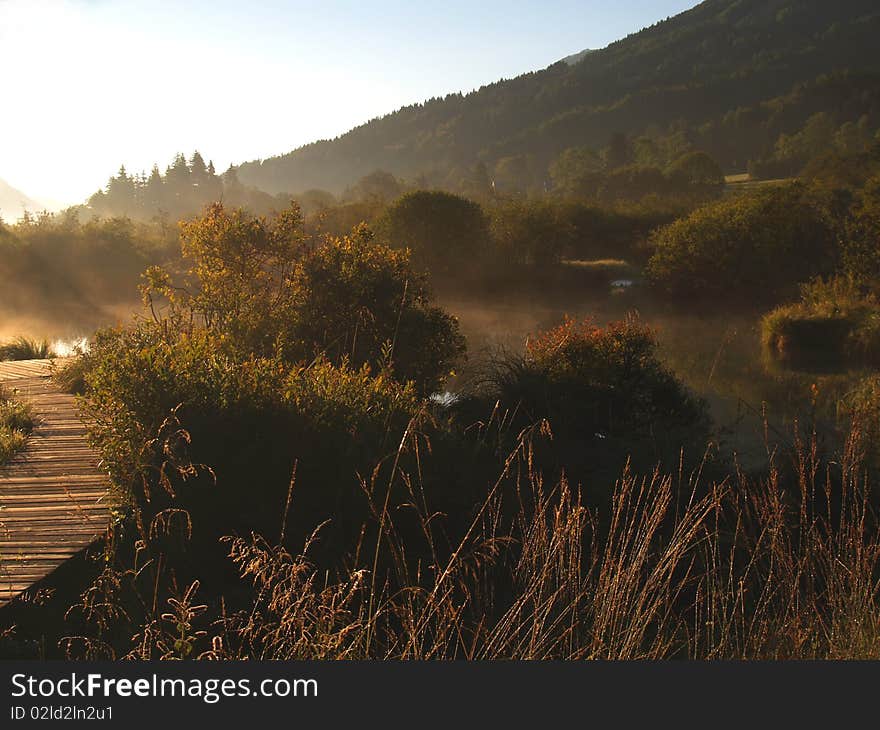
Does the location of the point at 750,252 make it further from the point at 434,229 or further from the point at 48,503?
the point at 48,503

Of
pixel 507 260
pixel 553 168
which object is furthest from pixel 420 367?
pixel 553 168

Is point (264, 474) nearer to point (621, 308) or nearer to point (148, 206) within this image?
point (621, 308)

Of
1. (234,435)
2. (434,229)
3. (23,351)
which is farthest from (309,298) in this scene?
(434,229)

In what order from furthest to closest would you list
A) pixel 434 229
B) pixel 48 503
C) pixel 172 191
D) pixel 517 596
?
pixel 172 191
pixel 434 229
pixel 48 503
pixel 517 596

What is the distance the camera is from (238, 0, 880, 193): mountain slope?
11056cm

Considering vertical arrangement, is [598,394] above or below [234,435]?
below

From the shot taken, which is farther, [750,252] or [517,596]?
[750,252]

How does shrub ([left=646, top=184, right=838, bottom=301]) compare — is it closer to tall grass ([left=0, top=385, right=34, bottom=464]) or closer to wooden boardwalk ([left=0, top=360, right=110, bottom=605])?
tall grass ([left=0, top=385, right=34, bottom=464])

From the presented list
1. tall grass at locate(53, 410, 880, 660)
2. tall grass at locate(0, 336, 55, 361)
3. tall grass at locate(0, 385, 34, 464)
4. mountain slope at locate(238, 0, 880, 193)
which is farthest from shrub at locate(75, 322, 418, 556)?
mountain slope at locate(238, 0, 880, 193)

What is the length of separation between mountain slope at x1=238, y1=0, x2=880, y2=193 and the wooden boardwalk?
10876cm

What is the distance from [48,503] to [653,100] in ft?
458

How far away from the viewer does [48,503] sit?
5.44 meters

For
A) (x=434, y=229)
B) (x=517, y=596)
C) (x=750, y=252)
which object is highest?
(x=434, y=229)

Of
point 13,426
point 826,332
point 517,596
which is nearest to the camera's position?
point 517,596
